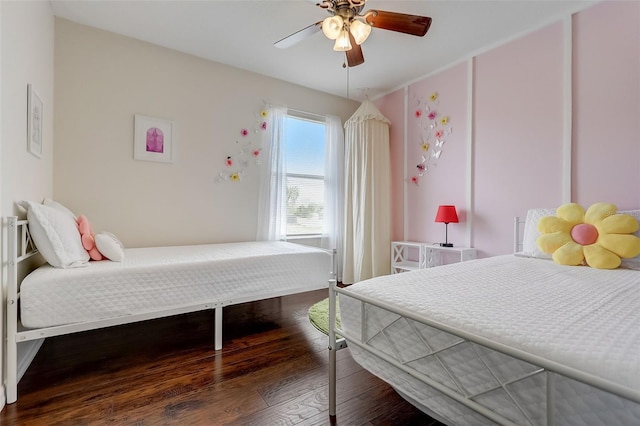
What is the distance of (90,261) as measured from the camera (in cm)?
203

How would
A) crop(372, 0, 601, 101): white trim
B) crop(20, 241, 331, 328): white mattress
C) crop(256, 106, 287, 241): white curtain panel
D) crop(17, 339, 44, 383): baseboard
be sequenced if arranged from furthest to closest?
1. crop(256, 106, 287, 241): white curtain panel
2. crop(372, 0, 601, 101): white trim
3. crop(17, 339, 44, 383): baseboard
4. crop(20, 241, 331, 328): white mattress

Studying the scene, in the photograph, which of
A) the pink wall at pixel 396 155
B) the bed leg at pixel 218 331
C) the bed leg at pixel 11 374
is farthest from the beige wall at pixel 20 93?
the pink wall at pixel 396 155

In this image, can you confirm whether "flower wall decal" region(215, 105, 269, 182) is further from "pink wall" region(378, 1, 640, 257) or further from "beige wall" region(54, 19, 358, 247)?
"pink wall" region(378, 1, 640, 257)

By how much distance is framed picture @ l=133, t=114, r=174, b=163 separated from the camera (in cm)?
284

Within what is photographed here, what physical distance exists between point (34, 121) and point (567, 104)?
3.89 meters

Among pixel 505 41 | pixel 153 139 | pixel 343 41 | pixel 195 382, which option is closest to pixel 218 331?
pixel 195 382

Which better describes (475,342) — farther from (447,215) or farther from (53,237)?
(447,215)

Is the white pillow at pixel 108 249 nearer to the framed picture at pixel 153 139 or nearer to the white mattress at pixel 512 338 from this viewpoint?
the framed picture at pixel 153 139

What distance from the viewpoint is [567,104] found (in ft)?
7.90

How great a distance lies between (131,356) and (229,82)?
9.06 ft

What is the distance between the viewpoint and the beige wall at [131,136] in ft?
8.47

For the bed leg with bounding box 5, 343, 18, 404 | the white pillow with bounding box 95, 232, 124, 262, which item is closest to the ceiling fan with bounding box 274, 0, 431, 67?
the white pillow with bounding box 95, 232, 124, 262

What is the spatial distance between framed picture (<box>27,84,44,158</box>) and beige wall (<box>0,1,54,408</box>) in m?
0.04

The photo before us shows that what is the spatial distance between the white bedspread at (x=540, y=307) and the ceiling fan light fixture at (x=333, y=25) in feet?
5.04
